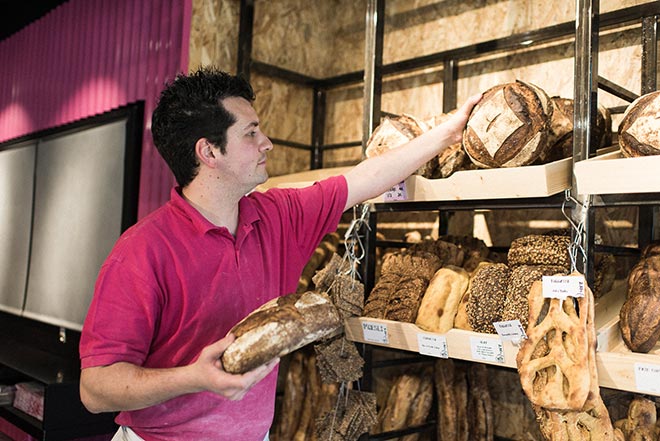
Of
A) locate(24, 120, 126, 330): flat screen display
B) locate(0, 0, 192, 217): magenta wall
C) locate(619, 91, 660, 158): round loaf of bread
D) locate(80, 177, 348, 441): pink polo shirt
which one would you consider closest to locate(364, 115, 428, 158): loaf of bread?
locate(80, 177, 348, 441): pink polo shirt

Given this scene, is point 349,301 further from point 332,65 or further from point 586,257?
point 332,65

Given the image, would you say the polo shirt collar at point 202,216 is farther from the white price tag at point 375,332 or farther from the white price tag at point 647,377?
the white price tag at point 647,377

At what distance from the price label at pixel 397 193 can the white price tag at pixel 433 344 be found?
0.47m

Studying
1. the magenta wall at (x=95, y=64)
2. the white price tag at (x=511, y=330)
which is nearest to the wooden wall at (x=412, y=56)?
the magenta wall at (x=95, y=64)

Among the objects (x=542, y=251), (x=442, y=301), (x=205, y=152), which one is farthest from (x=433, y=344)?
(x=205, y=152)

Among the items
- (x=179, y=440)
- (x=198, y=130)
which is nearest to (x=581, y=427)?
(x=179, y=440)

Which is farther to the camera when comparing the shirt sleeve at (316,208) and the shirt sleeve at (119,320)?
the shirt sleeve at (316,208)

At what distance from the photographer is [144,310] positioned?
1.61m

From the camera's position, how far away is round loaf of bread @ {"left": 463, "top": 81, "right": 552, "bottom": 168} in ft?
6.08

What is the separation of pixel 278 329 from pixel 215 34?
224 centimetres

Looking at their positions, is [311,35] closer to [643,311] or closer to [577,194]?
[577,194]

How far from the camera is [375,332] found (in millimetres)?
2225

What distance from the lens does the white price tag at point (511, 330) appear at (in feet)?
5.93

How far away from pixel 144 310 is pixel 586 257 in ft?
4.05
